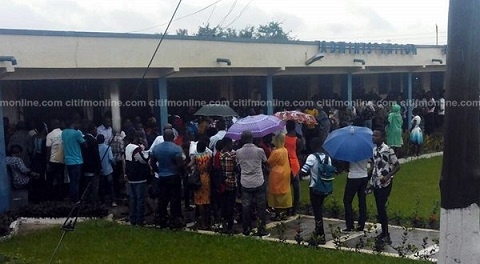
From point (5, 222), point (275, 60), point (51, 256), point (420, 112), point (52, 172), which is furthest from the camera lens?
point (420, 112)

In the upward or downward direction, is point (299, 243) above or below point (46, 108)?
below

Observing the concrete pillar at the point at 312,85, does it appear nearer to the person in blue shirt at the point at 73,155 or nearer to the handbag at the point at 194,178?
the person in blue shirt at the point at 73,155

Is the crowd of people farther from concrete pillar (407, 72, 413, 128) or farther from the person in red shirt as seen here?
concrete pillar (407, 72, 413, 128)

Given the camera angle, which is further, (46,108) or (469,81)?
(46,108)

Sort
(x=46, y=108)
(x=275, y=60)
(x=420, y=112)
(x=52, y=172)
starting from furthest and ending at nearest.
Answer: (x=420, y=112)
(x=275, y=60)
(x=46, y=108)
(x=52, y=172)

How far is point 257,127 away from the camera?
1006cm

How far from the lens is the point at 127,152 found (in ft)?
31.8

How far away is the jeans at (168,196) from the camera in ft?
30.5

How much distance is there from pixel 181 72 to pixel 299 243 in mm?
7404

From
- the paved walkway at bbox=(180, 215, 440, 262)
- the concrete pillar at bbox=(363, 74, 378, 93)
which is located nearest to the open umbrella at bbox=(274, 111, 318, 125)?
the paved walkway at bbox=(180, 215, 440, 262)

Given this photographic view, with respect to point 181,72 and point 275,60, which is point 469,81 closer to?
point 181,72

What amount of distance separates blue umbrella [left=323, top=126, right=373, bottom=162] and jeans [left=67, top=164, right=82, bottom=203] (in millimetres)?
4559

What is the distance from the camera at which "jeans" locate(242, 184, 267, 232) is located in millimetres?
8898

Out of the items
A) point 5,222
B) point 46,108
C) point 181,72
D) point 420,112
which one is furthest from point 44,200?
point 420,112
